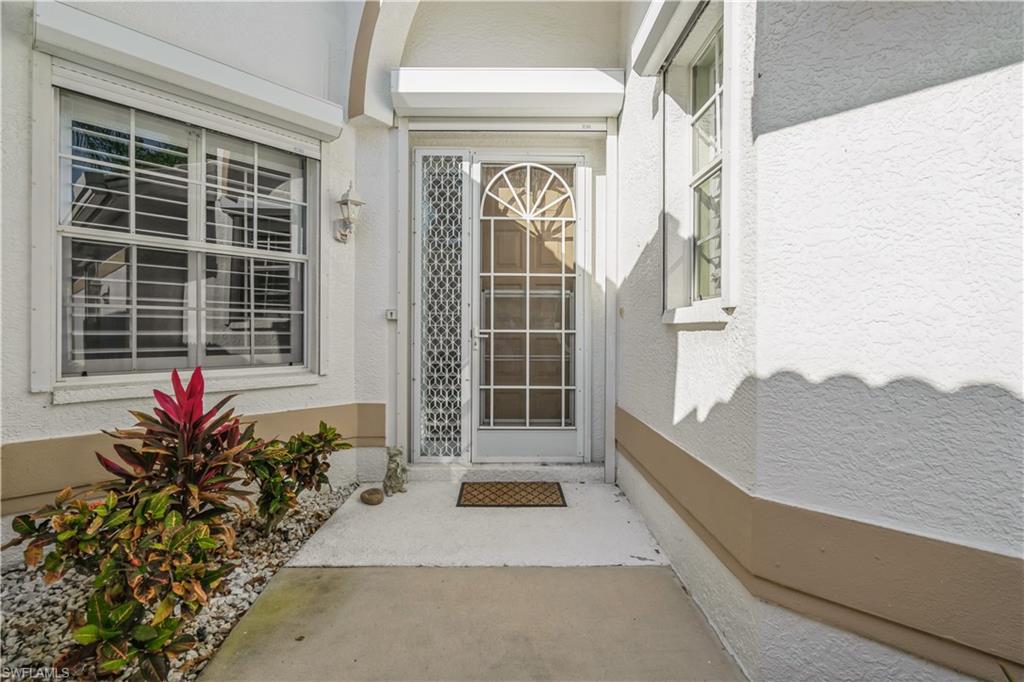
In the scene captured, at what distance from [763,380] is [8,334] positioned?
4.87 metres

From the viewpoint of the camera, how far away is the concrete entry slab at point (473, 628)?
227 cm

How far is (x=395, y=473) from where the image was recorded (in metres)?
4.52

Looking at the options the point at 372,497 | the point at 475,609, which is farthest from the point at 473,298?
the point at 475,609

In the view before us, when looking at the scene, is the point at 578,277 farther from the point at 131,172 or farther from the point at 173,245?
the point at 131,172

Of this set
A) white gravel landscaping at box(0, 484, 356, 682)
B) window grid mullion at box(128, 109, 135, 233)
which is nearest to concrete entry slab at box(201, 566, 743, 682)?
white gravel landscaping at box(0, 484, 356, 682)

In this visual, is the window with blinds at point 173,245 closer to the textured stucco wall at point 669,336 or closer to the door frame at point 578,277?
the door frame at point 578,277

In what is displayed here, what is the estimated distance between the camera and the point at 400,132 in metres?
4.82

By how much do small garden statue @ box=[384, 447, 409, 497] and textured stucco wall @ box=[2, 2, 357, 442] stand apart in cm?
82

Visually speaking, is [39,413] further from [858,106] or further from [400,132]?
[858,106]

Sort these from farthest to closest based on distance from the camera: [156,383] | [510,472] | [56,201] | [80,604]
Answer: [510,472]
[156,383]
[56,201]
[80,604]

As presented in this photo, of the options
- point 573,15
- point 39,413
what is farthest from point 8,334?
point 573,15

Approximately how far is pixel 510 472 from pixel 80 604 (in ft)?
11.2

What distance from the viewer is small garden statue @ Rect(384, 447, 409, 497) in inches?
177

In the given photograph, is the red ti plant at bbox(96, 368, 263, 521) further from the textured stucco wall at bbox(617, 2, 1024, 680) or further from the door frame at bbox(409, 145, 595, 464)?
the textured stucco wall at bbox(617, 2, 1024, 680)
